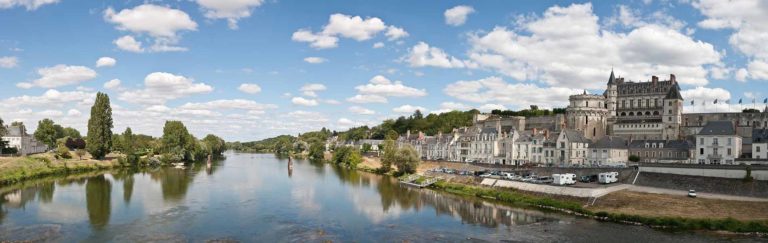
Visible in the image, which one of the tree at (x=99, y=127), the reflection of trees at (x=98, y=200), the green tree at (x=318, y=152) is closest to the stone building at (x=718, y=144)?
the reflection of trees at (x=98, y=200)

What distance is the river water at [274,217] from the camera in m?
28.9

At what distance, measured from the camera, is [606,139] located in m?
57.1

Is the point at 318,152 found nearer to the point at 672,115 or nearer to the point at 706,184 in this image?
the point at 672,115

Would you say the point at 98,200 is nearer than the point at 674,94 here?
Yes

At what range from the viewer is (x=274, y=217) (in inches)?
1380

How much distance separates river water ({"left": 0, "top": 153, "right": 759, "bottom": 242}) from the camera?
28.9 m

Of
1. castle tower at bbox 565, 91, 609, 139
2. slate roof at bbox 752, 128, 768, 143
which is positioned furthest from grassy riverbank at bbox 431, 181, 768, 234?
castle tower at bbox 565, 91, 609, 139

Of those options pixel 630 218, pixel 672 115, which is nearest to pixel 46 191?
pixel 630 218

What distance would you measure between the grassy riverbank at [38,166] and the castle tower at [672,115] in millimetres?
76632

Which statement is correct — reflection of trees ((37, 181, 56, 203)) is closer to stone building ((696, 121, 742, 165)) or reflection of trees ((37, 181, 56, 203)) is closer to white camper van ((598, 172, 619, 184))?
white camper van ((598, 172, 619, 184))

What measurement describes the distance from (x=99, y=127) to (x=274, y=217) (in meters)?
51.6

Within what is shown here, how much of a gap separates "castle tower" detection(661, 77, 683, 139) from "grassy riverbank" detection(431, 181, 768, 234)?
38605 millimetres

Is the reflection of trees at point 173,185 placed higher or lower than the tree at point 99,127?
lower

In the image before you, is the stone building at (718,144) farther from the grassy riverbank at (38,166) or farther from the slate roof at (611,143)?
the grassy riverbank at (38,166)
